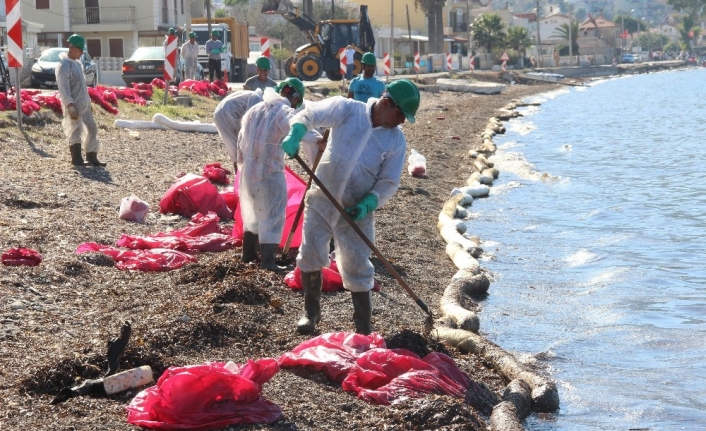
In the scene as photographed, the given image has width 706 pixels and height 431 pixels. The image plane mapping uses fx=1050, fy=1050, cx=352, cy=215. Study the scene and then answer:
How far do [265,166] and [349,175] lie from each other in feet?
6.31

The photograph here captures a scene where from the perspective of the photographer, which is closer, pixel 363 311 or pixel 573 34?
pixel 363 311

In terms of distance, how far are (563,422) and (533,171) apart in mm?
15371

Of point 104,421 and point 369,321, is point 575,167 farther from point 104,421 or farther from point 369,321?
point 104,421

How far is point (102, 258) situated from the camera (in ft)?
28.9

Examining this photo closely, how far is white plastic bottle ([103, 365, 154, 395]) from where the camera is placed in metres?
5.30

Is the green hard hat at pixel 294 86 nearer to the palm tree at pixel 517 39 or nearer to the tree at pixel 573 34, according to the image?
the palm tree at pixel 517 39

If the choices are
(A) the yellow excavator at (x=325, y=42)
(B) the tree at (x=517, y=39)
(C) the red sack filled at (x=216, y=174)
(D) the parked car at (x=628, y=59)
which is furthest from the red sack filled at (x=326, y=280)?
(D) the parked car at (x=628, y=59)

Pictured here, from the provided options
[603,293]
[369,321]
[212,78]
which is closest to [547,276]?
[603,293]

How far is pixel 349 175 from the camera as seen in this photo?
Answer: 657cm

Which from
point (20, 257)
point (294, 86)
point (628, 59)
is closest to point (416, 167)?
point (294, 86)

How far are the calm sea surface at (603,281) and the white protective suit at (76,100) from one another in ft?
16.7

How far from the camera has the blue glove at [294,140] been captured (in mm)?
6324

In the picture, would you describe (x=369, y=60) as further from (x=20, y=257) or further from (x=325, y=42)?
(x=325, y=42)

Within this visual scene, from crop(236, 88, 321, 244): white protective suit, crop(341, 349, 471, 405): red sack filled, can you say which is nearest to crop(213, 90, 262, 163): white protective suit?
crop(236, 88, 321, 244): white protective suit
